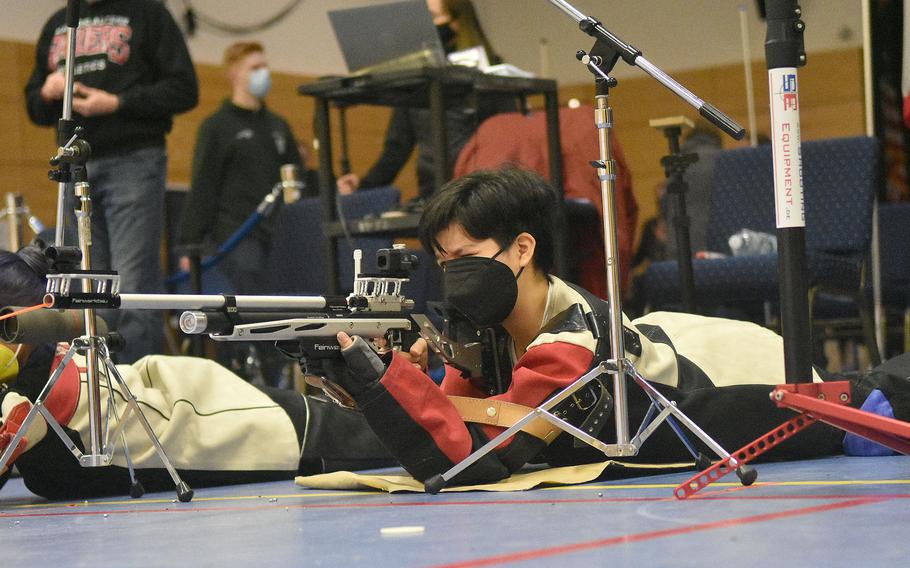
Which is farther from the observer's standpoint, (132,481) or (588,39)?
(588,39)

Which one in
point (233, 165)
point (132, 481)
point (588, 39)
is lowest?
point (132, 481)

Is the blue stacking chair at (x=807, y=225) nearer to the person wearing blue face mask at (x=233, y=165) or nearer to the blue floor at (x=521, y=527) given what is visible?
the blue floor at (x=521, y=527)

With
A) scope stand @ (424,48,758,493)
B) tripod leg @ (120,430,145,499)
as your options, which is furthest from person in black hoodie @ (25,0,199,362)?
scope stand @ (424,48,758,493)

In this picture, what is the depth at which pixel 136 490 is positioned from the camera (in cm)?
268

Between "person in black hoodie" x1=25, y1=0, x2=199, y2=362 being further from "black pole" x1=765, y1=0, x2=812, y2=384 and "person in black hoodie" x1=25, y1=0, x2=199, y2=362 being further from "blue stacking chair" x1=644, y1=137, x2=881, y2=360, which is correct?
"black pole" x1=765, y1=0, x2=812, y2=384

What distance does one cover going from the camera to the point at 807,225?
4312mm

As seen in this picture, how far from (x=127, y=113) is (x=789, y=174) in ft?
9.06

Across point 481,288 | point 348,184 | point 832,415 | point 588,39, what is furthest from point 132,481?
point 588,39

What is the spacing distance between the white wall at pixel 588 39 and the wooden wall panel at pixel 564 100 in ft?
0.47

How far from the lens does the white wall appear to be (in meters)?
8.70

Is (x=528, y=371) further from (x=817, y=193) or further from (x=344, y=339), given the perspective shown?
(x=817, y=193)

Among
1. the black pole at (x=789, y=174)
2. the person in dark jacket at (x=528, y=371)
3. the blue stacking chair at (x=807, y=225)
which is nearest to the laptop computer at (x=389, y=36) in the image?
the blue stacking chair at (x=807, y=225)

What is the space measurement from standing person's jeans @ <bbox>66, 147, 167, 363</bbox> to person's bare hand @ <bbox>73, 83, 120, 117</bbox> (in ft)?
0.57

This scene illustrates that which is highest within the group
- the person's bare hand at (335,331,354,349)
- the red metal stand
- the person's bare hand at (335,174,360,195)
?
the person's bare hand at (335,174,360,195)
